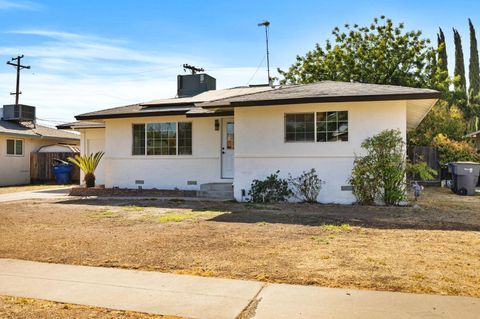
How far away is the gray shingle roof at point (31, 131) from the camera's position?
76.9 feet

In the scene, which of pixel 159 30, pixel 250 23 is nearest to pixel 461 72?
pixel 250 23

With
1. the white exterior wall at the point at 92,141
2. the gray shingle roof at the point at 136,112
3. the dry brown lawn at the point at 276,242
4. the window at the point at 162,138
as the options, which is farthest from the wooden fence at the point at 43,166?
the dry brown lawn at the point at 276,242

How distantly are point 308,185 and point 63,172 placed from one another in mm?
15293

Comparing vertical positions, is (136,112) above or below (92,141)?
above

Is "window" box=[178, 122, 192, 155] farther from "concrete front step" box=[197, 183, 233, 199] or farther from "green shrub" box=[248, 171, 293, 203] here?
"green shrub" box=[248, 171, 293, 203]

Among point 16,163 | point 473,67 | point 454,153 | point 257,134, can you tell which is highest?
point 473,67

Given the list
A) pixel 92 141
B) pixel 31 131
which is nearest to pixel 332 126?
pixel 92 141

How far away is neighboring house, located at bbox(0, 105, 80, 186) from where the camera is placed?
75.3ft

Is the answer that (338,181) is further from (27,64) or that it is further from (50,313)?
(27,64)

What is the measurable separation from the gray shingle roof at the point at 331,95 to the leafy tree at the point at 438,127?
535 inches

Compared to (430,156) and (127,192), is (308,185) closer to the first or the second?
(127,192)

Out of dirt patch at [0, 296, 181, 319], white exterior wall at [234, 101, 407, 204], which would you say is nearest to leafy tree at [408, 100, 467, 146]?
white exterior wall at [234, 101, 407, 204]

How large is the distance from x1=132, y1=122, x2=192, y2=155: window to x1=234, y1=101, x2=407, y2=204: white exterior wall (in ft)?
10.5

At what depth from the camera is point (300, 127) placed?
1221 centimetres
